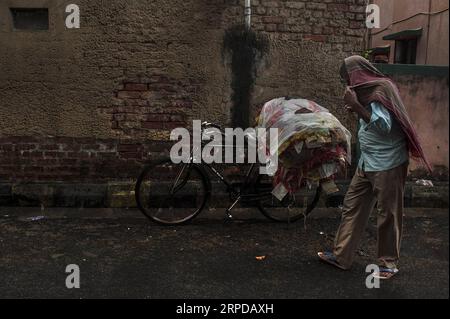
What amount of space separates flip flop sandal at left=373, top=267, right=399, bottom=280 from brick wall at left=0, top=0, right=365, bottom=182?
2726 mm

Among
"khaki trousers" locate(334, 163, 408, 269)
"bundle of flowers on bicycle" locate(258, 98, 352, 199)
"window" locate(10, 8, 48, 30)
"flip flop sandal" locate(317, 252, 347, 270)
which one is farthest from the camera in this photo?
"window" locate(10, 8, 48, 30)

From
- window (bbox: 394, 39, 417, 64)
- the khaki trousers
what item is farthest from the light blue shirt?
window (bbox: 394, 39, 417, 64)

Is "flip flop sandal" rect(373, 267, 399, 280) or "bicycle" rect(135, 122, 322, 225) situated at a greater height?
"bicycle" rect(135, 122, 322, 225)

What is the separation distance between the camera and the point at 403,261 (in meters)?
4.38

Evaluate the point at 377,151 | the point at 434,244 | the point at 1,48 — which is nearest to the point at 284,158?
the point at 377,151

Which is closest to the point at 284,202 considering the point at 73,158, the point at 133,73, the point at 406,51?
the point at 133,73

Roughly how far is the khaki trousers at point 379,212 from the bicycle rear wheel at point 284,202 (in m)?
1.26

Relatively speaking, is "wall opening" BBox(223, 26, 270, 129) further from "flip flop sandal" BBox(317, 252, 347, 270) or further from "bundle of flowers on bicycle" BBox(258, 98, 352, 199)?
"flip flop sandal" BBox(317, 252, 347, 270)

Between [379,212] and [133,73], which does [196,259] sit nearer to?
[379,212]

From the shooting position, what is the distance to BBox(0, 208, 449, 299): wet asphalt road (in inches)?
147

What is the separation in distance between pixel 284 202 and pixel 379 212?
170 centimetres

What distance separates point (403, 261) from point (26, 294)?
3135mm

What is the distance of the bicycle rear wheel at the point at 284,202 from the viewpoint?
539 centimetres

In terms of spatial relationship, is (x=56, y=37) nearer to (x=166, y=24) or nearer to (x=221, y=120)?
(x=166, y=24)
